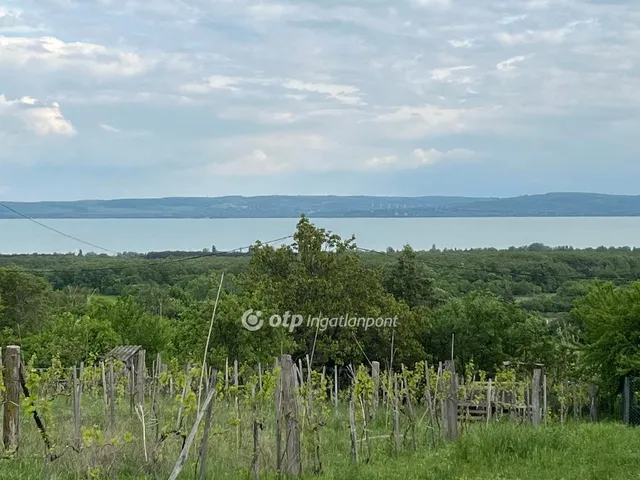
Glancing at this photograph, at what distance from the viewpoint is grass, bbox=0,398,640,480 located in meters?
6.85

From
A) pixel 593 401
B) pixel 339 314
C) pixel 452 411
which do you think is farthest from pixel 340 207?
pixel 452 411

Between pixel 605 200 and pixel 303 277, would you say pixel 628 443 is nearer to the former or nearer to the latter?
pixel 303 277

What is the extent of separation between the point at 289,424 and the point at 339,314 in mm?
16886

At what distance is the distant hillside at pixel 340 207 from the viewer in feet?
336

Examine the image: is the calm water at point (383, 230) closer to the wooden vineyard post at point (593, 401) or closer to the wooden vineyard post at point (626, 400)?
the wooden vineyard post at point (593, 401)

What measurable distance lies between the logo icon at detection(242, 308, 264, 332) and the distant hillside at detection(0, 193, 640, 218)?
51.6 m

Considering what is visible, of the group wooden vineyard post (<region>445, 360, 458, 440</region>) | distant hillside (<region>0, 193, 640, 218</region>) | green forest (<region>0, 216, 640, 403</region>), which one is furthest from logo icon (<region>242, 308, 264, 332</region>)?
distant hillside (<region>0, 193, 640, 218</region>)

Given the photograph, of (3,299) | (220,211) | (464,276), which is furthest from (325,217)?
(3,299)

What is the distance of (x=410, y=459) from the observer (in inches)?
332

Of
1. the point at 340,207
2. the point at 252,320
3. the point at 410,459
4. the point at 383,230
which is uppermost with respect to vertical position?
the point at 340,207

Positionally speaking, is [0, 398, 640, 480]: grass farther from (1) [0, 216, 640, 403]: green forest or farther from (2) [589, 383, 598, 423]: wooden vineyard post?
(2) [589, 383, 598, 423]: wooden vineyard post

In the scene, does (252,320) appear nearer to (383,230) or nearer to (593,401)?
(593,401)

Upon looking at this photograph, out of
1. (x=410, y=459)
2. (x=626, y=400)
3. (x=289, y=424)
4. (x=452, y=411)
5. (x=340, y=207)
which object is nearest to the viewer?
(x=289, y=424)

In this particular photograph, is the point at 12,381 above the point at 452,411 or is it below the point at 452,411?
above
